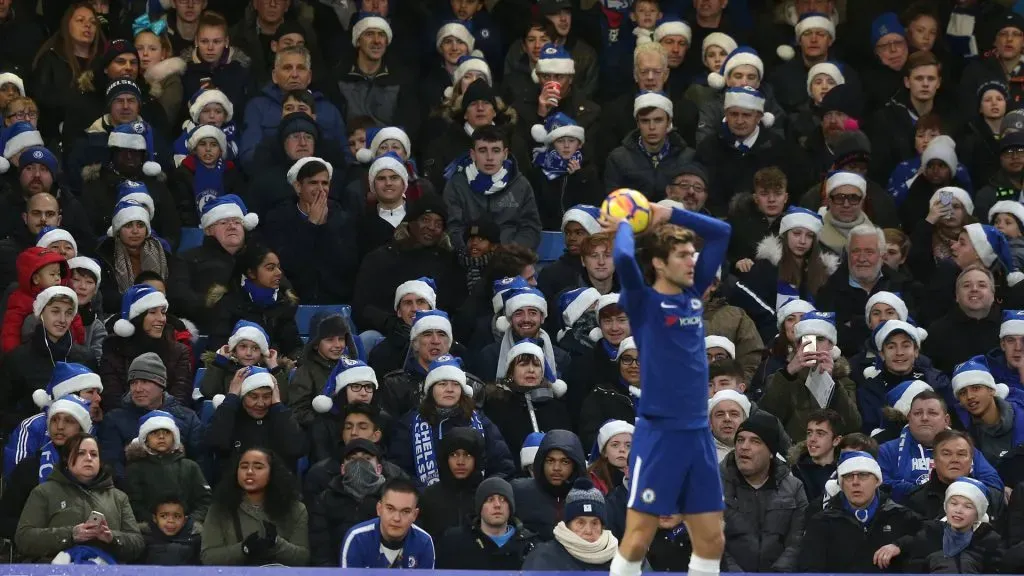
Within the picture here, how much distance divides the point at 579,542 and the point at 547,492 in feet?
3.25

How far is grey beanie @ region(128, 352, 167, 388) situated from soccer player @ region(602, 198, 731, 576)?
450 centimetres

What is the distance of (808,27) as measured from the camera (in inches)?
730

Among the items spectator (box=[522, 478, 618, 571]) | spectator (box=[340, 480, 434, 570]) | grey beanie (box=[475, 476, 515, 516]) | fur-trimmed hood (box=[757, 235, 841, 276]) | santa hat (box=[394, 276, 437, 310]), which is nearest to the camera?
spectator (box=[522, 478, 618, 571])

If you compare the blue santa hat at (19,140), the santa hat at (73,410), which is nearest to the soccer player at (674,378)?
the santa hat at (73,410)

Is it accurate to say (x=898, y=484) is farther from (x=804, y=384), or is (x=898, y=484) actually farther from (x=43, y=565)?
(x=43, y=565)

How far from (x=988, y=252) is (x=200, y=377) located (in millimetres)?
5610

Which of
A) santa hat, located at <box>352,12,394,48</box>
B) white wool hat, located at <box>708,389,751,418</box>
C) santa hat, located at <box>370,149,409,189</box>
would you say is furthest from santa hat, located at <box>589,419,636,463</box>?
santa hat, located at <box>352,12,394,48</box>

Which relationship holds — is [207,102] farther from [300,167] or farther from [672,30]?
[672,30]

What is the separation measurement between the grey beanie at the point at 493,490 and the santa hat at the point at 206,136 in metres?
4.50

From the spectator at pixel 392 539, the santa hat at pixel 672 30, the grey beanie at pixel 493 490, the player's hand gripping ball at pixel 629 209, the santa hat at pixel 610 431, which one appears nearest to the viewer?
the player's hand gripping ball at pixel 629 209

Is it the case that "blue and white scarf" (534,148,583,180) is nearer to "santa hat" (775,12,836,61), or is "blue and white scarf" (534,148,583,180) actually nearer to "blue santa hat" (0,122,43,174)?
"santa hat" (775,12,836,61)

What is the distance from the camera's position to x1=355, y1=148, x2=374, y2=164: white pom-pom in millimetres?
17219

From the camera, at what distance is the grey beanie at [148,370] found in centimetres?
1488

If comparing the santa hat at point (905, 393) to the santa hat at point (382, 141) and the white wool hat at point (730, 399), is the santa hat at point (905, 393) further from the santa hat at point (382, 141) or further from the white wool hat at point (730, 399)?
the santa hat at point (382, 141)
